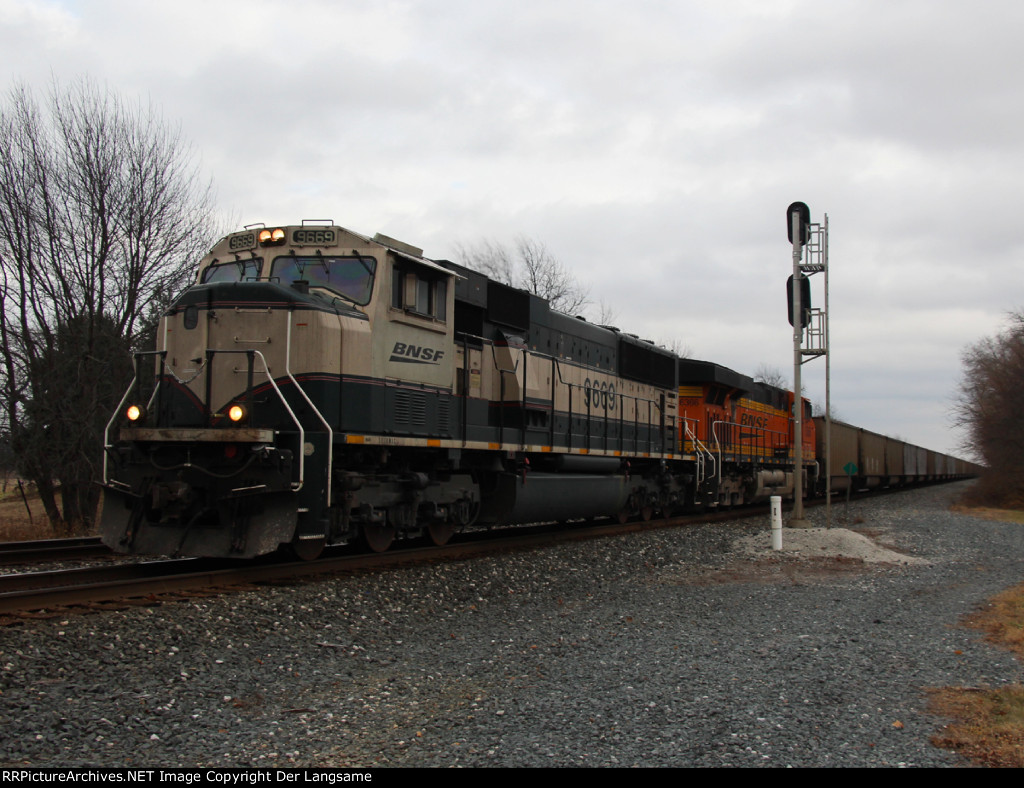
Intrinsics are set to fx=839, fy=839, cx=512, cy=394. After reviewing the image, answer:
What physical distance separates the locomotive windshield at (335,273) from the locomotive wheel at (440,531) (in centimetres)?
321

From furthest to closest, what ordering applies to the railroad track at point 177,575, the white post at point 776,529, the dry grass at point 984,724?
the white post at point 776,529, the railroad track at point 177,575, the dry grass at point 984,724

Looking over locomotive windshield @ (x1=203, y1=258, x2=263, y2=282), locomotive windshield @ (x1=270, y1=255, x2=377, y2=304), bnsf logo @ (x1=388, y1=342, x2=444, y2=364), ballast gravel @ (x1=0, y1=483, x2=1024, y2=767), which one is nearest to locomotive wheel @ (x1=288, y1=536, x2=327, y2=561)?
ballast gravel @ (x1=0, y1=483, x2=1024, y2=767)

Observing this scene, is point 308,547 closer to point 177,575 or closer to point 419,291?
point 177,575

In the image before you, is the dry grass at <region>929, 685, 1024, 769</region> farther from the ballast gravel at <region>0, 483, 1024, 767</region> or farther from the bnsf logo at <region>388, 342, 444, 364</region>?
the bnsf logo at <region>388, 342, 444, 364</region>

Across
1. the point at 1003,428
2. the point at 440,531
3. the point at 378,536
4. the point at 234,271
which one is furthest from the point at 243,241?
the point at 1003,428

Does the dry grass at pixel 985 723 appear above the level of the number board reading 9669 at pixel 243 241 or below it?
below

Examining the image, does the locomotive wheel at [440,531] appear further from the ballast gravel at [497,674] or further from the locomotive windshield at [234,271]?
the locomotive windshield at [234,271]

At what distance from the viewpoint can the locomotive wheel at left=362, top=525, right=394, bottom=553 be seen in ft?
30.8

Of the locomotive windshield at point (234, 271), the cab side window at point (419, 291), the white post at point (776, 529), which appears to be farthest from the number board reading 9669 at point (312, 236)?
the white post at point (776, 529)

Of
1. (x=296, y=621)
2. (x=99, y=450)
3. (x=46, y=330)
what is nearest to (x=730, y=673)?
(x=296, y=621)

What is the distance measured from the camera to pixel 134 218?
16344 millimetres

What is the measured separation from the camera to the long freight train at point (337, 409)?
767 centimetres

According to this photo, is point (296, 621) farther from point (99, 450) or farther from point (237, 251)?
point (99, 450)
